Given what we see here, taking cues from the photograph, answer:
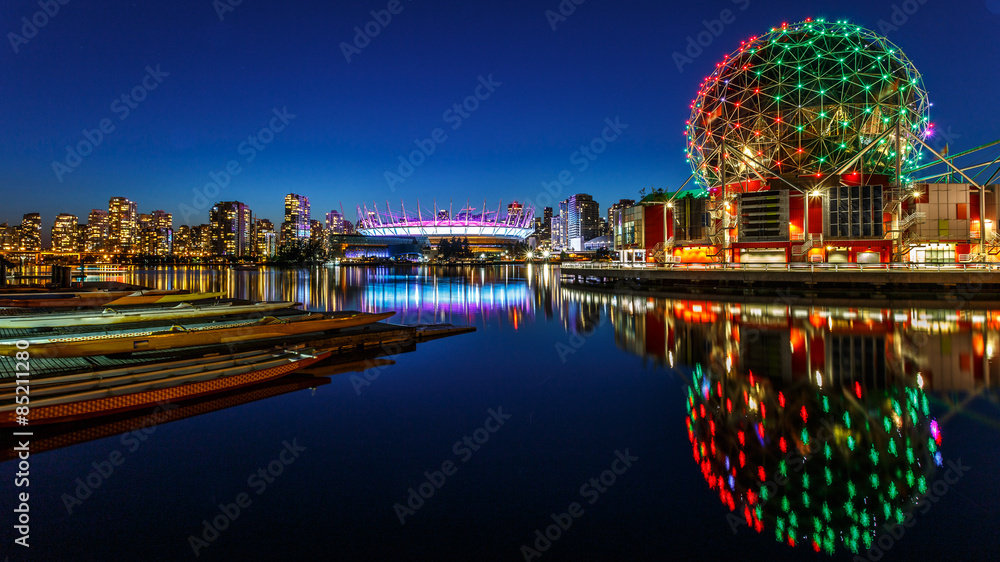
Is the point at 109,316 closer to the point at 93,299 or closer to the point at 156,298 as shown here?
the point at 156,298

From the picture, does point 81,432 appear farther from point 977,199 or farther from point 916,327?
point 977,199

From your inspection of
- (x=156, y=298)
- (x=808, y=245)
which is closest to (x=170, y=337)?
(x=156, y=298)

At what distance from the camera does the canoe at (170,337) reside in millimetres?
9838

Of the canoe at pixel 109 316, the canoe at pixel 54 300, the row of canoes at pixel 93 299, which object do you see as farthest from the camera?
the canoe at pixel 54 300

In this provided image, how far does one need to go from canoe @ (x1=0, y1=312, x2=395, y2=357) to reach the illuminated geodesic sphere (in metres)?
34.8

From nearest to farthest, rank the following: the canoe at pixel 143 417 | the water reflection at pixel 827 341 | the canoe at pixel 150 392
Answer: the canoe at pixel 143 417
the canoe at pixel 150 392
the water reflection at pixel 827 341

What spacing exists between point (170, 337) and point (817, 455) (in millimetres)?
12381

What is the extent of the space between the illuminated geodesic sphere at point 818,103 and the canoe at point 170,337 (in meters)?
34.8

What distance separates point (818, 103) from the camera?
4038cm

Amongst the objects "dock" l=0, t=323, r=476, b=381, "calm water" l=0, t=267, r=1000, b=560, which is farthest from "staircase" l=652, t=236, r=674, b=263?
"calm water" l=0, t=267, r=1000, b=560

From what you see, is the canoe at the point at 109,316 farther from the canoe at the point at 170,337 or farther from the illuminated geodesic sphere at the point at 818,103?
the illuminated geodesic sphere at the point at 818,103

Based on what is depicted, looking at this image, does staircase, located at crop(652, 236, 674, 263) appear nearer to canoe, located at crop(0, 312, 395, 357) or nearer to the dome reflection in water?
canoe, located at crop(0, 312, 395, 357)

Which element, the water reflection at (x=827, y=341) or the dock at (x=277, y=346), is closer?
the dock at (x=277, y=346)

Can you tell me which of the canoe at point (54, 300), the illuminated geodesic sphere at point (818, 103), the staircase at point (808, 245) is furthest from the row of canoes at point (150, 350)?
the illuminated geodesic sphere at point (818, 103)
